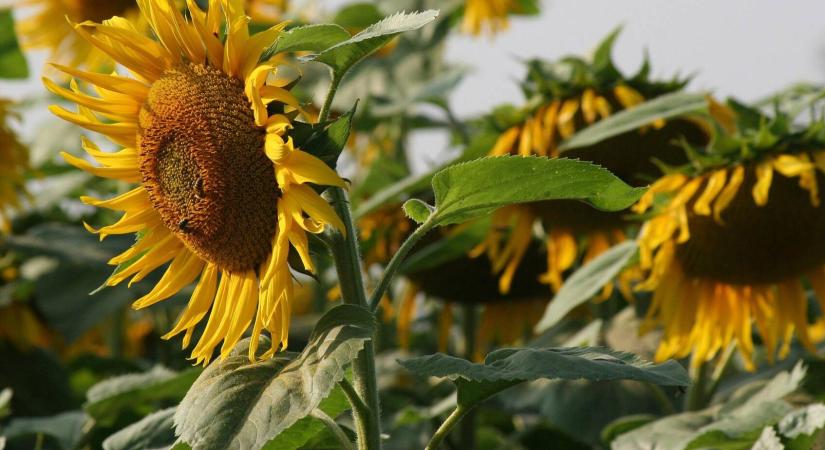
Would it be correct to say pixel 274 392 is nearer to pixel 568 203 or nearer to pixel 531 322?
pixel 568 203

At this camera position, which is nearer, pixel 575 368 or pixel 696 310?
pixel 575 368

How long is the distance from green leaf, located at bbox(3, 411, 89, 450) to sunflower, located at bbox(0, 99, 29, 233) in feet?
2.92

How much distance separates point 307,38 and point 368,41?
0.17 ft

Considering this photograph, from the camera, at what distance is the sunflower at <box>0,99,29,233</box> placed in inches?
100

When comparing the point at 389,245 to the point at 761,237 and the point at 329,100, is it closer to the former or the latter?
the point at 761,237

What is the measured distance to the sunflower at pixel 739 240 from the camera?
68.4 inches

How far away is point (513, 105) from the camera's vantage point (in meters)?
2.08

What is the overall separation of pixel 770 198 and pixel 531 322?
893 mm

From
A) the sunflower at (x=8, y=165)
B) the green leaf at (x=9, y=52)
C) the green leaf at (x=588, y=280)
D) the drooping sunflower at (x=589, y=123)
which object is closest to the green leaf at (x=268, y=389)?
the green leaf at (x=588, y=280)

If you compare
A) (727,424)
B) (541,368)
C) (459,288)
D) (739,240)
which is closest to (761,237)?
(739,240)

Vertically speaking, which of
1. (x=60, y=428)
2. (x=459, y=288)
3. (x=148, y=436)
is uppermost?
(x=148, y=436)

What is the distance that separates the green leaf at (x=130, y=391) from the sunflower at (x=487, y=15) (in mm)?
1588

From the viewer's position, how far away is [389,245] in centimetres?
238

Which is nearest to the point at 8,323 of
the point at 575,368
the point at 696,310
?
the point at 696,310
